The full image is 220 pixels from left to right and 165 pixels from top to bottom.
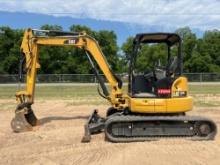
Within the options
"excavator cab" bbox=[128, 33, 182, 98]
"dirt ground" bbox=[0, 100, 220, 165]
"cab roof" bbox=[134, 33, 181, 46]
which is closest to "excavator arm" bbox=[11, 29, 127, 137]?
"dirt ground" bbox=[0, 100, 220, 165]

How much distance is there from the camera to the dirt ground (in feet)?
33.1

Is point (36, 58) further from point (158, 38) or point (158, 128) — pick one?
point (158, 128)

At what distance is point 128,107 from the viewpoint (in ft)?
43.8

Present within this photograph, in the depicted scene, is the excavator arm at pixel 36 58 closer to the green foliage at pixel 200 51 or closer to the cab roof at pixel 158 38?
the cab roof at pixel 158 38

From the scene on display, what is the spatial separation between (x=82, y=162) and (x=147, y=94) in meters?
3.39

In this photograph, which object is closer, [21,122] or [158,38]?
[158,38]

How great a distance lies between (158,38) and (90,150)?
392cm

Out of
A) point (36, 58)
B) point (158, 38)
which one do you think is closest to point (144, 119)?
point (158, 38)

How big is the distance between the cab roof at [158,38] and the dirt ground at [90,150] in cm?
273

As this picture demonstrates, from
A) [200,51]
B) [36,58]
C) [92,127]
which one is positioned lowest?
[92,127]

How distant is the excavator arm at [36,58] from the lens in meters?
14.2

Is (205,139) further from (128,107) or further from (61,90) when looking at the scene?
(61,90)

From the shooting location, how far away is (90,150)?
36.7ft

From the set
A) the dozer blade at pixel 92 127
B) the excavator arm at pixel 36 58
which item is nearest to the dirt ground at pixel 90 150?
the dozer blade at pixel 92 127
